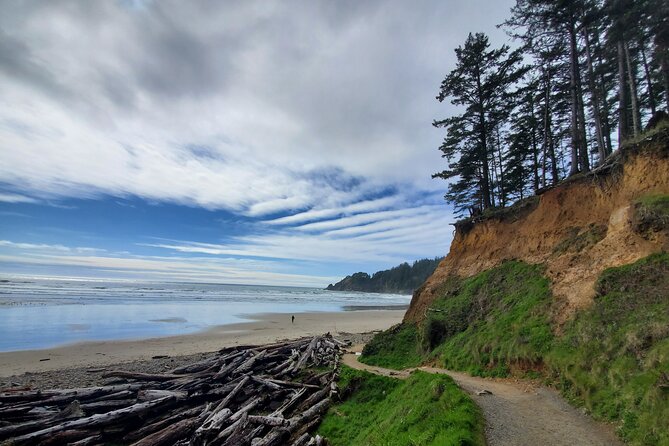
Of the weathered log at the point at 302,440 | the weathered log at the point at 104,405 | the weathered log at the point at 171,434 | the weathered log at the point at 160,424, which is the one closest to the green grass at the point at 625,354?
the weathered log at the point at 302,440

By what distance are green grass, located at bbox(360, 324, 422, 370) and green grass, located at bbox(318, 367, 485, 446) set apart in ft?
10.8

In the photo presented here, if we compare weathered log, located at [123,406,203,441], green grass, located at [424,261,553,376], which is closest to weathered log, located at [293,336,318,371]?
weathered log, located at [123,406,203,441]

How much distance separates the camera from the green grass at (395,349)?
16.2m

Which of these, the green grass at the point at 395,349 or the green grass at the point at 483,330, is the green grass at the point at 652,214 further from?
the green grass at the point at 395,349

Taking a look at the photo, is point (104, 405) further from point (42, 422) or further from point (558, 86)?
point (558, 86)

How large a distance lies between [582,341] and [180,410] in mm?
13177

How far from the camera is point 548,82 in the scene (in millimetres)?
24969

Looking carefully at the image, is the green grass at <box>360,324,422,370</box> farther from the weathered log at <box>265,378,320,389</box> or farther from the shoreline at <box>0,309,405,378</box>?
the shoreline at <box>0,309,405,378</box>

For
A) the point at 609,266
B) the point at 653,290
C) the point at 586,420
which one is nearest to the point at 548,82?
the point at 609,266

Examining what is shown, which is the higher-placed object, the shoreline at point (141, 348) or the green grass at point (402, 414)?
the green grass at point (402, 414)

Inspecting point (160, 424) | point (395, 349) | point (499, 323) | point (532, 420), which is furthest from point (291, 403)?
point (499, 323)

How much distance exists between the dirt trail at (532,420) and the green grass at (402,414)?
1.41 ft

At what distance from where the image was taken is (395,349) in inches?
691

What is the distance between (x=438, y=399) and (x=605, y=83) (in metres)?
30.3
